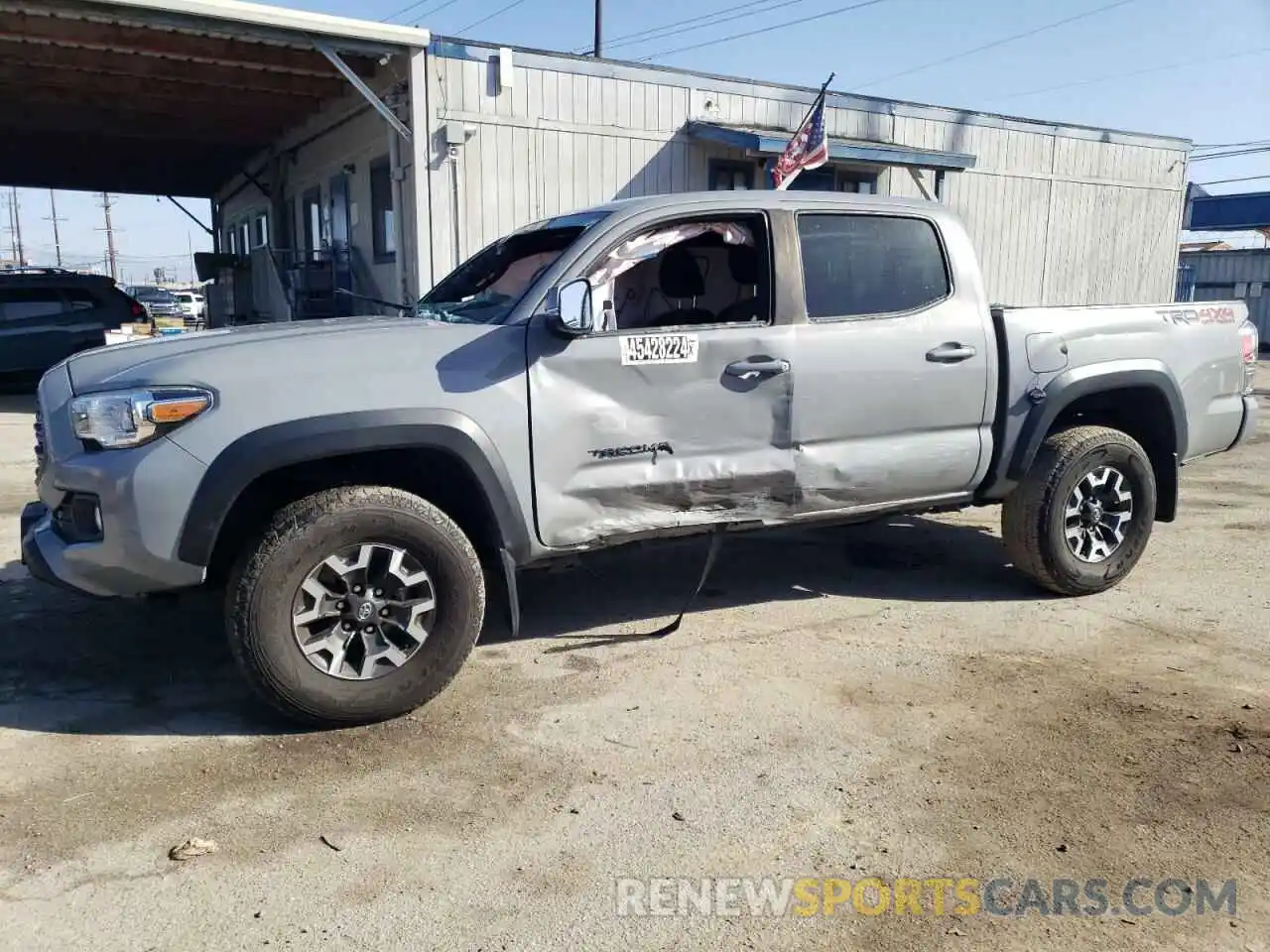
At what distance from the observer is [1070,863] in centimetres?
276

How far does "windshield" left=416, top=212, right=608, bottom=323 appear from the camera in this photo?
A: 158 inches

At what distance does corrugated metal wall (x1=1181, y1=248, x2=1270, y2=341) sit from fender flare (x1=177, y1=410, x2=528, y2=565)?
3684 cm

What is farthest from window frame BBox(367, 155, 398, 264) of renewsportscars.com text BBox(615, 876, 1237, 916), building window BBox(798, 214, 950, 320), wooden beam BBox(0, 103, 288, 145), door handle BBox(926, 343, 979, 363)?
renewsportscars.com text BBox(615, 876, 1237, 916)

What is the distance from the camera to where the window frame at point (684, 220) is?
3949 mm

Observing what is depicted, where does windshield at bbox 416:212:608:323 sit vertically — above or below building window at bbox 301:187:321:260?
below

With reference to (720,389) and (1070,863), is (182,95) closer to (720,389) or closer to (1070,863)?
Result: (720,389)

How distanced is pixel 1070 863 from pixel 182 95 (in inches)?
614

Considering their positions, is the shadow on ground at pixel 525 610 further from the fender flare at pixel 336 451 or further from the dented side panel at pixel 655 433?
the fender flare at pixel 336 451

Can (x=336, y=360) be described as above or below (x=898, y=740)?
above

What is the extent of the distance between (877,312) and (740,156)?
10.0 metres

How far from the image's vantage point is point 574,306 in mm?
3592

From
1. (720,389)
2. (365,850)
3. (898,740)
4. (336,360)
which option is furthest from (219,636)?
(898,740)

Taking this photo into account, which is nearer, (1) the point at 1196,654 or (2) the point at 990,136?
(1) the point at 1196,654

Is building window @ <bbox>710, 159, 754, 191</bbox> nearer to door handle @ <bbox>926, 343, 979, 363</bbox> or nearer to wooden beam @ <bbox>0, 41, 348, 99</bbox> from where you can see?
wooden beam @ <bbox>0, 41, 348, 99</bbox>
